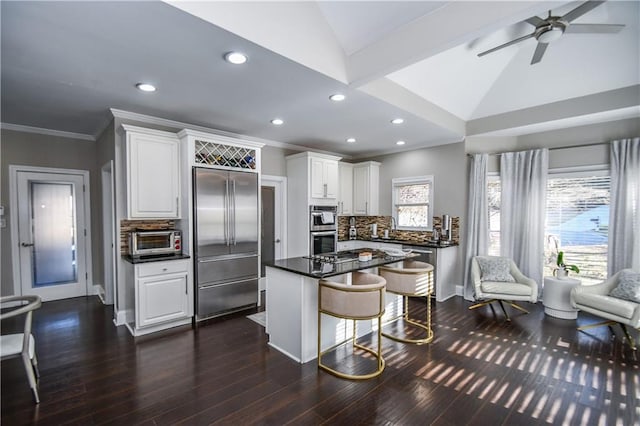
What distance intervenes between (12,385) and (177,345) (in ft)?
4.19

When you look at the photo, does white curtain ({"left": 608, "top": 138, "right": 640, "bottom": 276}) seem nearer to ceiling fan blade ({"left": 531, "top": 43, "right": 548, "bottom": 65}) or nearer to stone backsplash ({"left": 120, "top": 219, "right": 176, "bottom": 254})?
ceiling fan blade ({"left": 531, "top": 43, "right": 548, "bottom": 65})

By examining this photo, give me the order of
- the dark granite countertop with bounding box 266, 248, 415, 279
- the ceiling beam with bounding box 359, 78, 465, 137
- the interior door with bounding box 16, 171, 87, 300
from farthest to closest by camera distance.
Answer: the interior door with bounding box 16, 171, 87, 300 < the ceiling beam with bounding box 359, 78, 465, 137 < the dark granite countertop with bounding box 266, 248, 415, 279

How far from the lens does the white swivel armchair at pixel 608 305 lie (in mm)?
3205

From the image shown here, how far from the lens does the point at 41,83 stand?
284 cm

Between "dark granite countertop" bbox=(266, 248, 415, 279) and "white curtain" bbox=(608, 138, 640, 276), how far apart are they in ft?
9.75

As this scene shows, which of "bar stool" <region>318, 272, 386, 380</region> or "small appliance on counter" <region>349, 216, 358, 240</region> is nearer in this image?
"bar stool" <region>318, 272, 386, 380</region>

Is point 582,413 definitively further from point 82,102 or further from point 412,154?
point 82,102

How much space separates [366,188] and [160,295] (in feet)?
13.6

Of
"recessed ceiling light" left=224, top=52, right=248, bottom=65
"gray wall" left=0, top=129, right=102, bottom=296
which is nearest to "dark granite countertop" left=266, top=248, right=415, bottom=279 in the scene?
"recessed ceiling light" left=224, top=52, right=248, bottom=65

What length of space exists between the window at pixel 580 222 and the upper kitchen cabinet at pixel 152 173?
5508 mm

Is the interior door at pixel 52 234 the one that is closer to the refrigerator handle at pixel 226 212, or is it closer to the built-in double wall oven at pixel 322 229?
the refrigerator handle at pixel 226 212

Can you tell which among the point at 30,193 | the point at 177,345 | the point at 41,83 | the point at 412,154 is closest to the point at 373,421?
the point at 177,345

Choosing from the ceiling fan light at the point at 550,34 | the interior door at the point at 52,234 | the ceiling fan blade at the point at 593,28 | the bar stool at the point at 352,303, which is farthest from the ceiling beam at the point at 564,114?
the interior door at the point at 52,234

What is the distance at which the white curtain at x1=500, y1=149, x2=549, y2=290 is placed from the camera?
454 centimetres
